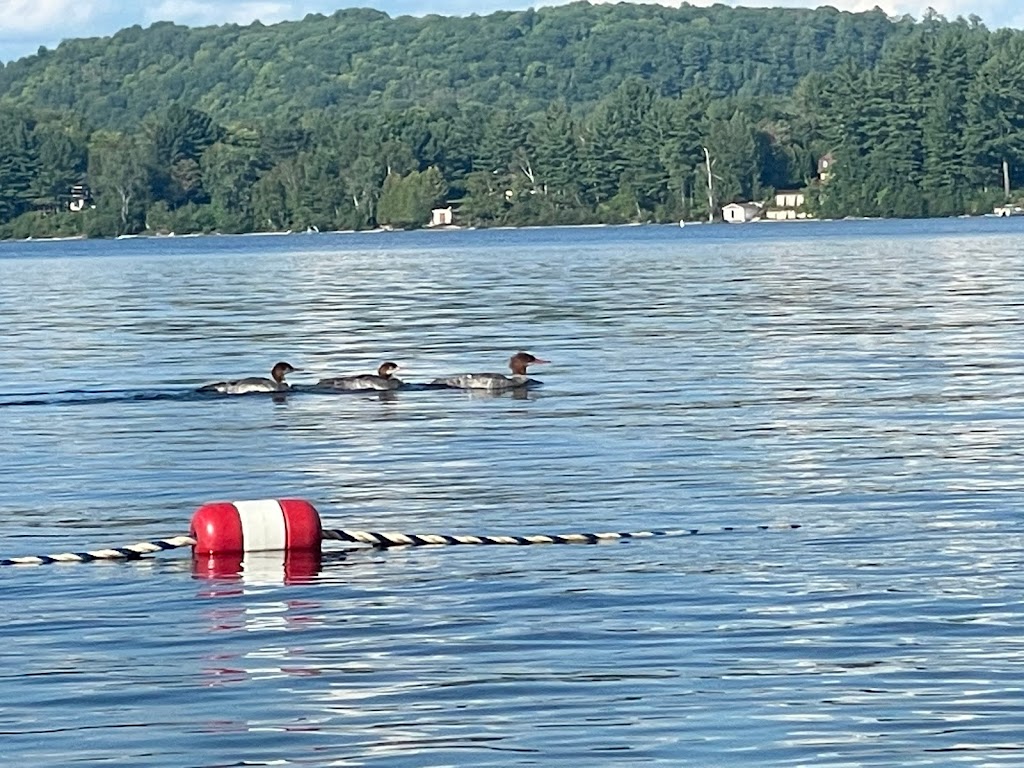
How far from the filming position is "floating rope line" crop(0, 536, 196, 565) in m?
19.1

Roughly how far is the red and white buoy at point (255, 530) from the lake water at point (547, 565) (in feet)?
1.12

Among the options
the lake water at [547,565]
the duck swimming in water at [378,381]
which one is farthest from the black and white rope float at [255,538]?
the duck swimming in water at [378,381]

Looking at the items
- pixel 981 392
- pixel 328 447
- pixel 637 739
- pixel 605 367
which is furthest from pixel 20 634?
pixel 605 367

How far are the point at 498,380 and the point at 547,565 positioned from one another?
55.8 ft

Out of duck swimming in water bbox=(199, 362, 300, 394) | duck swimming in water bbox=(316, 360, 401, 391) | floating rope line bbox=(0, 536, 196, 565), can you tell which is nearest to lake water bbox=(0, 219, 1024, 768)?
floating rope line bbox=(0, 536, 196, 565)

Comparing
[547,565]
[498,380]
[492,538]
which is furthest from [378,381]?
[547,565]

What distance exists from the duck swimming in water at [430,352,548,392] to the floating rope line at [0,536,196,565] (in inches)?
631

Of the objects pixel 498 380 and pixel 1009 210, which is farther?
pixel 1009 210

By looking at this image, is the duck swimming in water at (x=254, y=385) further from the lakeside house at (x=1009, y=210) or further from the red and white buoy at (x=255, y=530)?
the lakeside house at (x=1009, y=210)

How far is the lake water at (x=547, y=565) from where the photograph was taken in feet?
43.2

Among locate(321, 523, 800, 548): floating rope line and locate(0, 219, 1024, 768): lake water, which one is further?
locate(321, 523, 800, 548): floating rope line

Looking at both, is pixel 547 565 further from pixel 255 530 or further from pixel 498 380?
pixel 498 380

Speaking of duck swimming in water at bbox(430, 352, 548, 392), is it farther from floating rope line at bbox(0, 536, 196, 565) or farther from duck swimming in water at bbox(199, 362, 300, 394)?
floating rope line at bbox(0, 536, 196, 565)

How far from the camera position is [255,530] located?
19.2 meters
